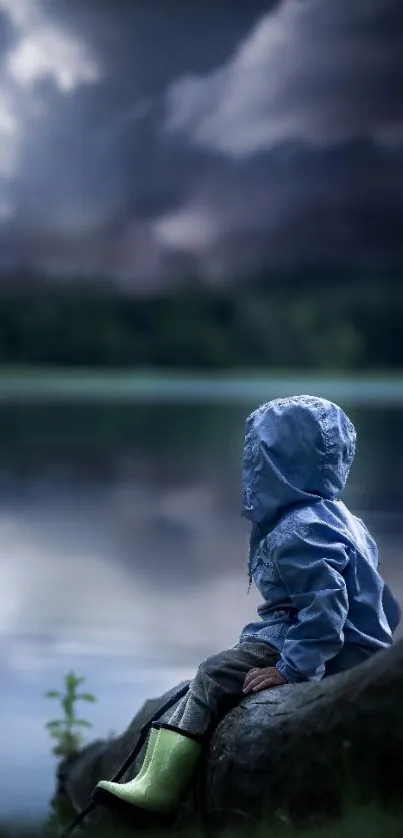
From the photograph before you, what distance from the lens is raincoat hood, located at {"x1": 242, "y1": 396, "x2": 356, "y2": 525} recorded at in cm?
315

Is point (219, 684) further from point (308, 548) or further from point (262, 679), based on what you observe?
point (308, 548)

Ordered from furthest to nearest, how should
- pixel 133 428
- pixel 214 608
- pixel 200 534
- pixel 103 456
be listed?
pixel 133 428
pixel 103 456
pixel 200 534
pixel 214 608

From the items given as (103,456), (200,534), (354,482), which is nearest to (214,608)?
(200,534)

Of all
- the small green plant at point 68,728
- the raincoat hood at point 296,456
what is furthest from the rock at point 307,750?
the small green plant at point 68,728

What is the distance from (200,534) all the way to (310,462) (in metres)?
8.39

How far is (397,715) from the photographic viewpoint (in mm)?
2688

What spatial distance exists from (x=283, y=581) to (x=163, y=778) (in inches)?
22.2

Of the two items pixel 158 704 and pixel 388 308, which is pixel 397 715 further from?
pixel 388 308

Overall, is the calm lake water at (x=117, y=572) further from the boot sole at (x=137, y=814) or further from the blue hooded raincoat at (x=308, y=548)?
the blue hooded raincoat at (x=308, y=548)

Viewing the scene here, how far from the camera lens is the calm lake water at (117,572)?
6.39 metres

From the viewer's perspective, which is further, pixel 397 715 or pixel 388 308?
pixel 388 308

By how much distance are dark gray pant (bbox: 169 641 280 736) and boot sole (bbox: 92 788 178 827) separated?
0.69 feet

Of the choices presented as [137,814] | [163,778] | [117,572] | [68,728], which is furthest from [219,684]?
[117,572]

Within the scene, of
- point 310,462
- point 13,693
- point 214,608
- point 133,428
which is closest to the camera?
point 310,462
